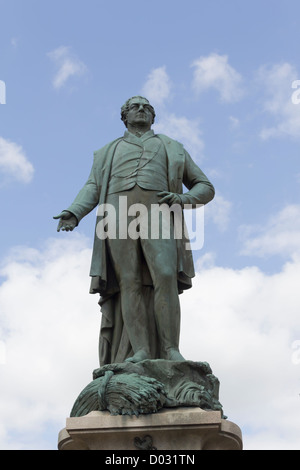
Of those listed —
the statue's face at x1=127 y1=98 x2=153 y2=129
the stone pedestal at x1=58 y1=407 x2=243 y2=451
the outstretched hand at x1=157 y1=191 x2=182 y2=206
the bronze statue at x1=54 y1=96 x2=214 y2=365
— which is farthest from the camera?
the statue's face at x1=127 y1=98 x2=153 y2=129

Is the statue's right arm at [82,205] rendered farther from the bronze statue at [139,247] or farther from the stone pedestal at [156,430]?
the stone pedestal at [156,430]

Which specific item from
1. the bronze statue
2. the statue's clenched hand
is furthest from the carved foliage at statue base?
the statue's clenched hand

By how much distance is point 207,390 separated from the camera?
966 cm

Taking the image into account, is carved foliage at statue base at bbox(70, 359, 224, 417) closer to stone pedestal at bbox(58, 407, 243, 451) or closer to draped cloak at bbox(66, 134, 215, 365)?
stone pedestal at bbox(58, 407, 243, 451)

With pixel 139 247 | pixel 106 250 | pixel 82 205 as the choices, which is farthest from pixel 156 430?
pixel 82 205

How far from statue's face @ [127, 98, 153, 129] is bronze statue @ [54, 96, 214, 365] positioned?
0.02 meters

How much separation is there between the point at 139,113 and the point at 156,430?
492 cm

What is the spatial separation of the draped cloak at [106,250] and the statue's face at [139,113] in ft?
1.04

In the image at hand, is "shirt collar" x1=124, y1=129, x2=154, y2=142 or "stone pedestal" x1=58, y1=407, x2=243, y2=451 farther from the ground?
"shirt collar" x1=124, y1=129, x2=154, y2=142

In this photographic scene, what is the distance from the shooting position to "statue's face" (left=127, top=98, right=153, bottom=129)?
1155 cm

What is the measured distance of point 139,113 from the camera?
11.5m

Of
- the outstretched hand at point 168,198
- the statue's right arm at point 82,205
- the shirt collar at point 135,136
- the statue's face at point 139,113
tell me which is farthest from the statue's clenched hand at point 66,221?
the statue's face at point 139,113

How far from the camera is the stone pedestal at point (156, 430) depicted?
891 cm
